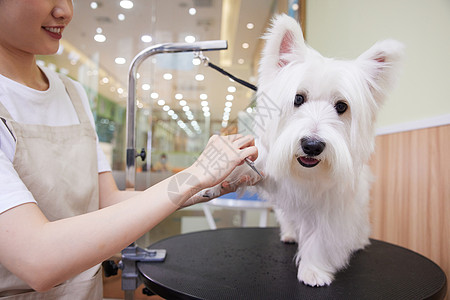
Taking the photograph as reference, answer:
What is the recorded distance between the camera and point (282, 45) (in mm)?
912

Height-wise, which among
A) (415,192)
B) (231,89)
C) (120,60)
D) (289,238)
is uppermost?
(120,60)

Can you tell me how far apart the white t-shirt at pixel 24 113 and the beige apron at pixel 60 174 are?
0.07ft

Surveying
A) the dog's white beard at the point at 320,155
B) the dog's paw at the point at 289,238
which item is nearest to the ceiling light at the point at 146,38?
the dog's paw at the point at 289,238

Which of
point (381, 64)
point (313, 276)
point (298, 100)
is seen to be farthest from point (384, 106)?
point (313, 276)

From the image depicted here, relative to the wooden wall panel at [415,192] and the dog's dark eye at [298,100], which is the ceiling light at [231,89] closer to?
the dog's dark eye at [298,100]

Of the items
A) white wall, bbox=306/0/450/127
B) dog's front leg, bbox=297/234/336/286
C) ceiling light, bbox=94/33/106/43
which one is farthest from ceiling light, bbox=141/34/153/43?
dog's front leg, bbox=297/234/336/286

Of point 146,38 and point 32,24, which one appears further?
point 146,38

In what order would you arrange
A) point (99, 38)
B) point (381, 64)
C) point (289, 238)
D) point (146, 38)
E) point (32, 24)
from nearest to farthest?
point (32, 24) < point (381, 64) < point (289, 238) < point (146, 38) < point (99, 38)

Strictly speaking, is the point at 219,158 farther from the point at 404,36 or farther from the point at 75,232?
the point at 404,36

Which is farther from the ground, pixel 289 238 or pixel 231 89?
pixel 231 89

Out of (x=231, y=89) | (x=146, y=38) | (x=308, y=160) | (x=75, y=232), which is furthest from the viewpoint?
(x=146, y=38)

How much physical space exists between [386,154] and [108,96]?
2.73m

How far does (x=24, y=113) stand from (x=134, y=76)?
1.12 feet

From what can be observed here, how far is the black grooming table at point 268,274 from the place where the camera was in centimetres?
77
